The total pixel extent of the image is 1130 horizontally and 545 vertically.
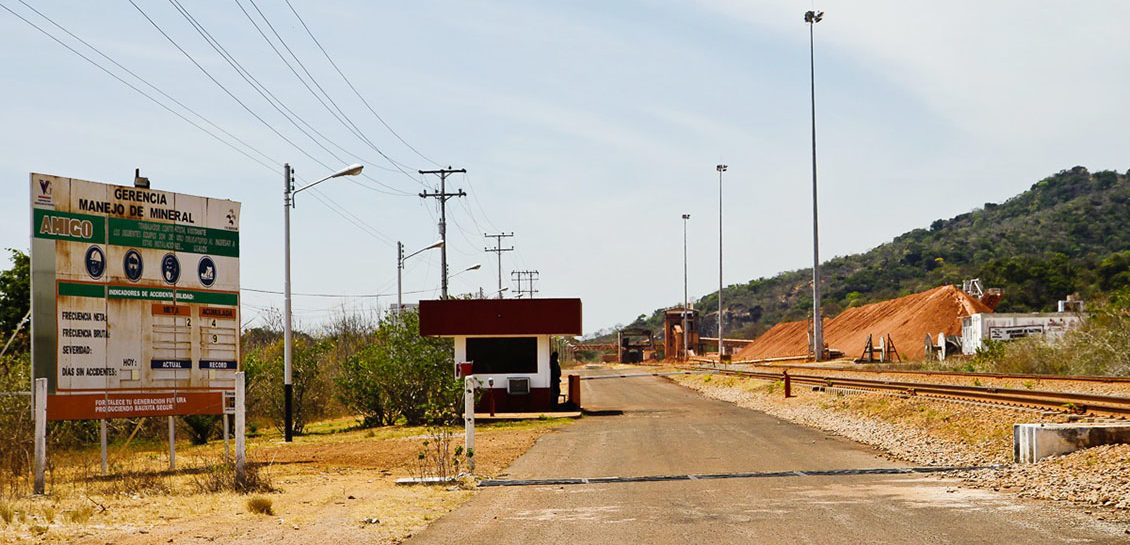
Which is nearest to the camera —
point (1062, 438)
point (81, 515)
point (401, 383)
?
point (81, 515)

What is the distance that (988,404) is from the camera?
2122cm

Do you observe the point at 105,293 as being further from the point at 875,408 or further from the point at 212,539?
the point at 875,408

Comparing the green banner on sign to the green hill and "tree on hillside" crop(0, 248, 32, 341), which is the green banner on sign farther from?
the green hill

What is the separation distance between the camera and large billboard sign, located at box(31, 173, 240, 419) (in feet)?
53.7

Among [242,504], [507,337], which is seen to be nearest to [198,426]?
[507,337]

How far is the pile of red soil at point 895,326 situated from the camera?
232 feet

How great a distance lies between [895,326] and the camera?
76.6 meters

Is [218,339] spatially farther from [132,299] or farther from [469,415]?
[469,415]

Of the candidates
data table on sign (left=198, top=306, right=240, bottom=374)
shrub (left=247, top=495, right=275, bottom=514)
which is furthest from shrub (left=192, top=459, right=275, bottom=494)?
data table on sign (left=198, top=306, right=240, bottom=374)

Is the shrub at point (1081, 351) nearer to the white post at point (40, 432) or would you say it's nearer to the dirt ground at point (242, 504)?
the dirt ground at point (242, 504)

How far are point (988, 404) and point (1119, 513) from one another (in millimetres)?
10850

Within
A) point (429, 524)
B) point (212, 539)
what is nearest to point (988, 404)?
point (429, 524)

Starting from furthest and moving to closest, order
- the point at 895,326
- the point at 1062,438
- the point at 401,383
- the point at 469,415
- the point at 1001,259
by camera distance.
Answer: the point at 1001,259
the point at 895,326
the point at 401,383
the point at 469,415
the point at 1062,438

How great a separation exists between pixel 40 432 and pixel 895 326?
228 ft
